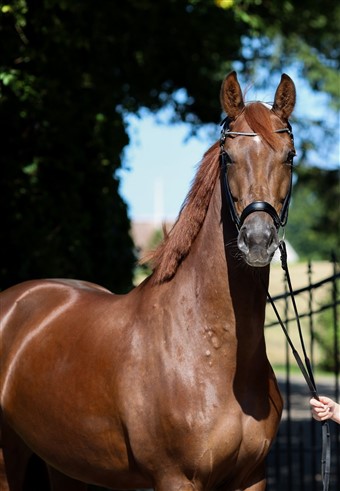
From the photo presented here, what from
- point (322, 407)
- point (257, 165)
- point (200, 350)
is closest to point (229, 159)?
point (257, 165)

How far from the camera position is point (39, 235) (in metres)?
7.09

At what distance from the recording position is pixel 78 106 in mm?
8023

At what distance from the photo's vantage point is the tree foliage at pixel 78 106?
7.05 metres

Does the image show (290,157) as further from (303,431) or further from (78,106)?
(303,431)

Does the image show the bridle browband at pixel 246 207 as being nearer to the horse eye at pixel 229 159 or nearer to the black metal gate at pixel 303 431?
the horse eye at pixel 229 159

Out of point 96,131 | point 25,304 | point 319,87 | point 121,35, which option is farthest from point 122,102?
point 319,87

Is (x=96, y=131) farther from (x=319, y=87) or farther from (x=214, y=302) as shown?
(x=319, y=87)

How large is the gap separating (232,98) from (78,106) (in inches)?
176

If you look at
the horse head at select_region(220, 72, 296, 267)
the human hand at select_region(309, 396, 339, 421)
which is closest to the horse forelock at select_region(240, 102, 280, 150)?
the horse head at select_region(220, 72, 296, 267)

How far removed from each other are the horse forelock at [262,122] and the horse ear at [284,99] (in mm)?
76

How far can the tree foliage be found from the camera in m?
7.05

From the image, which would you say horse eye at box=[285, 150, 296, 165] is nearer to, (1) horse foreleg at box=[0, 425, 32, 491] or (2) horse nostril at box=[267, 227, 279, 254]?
(2) horse nostril at box=[267, 227, 279, 254]

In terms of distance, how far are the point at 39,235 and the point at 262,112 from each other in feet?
12.5

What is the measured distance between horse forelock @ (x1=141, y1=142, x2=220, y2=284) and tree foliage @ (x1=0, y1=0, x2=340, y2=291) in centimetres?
302
